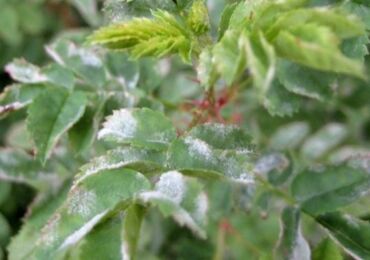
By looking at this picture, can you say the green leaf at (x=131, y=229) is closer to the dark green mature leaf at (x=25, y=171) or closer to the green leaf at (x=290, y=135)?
the dark green mature leaf at (x=25, y=171)

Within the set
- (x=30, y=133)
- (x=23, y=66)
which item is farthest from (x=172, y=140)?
(x=23, y=66)

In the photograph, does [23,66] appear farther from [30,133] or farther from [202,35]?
[202,35]

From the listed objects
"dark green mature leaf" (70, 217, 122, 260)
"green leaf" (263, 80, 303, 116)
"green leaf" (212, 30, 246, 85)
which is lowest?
"dark green mature leaf" (70, 217, 122, 260)

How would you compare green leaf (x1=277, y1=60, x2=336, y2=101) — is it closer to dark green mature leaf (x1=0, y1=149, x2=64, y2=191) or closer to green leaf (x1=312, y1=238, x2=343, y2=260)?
green leaf (x1=312, y1=238, x2=343, y2=260)

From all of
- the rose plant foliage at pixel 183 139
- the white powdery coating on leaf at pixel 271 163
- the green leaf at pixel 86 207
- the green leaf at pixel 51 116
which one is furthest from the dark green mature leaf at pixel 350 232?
the green leaf at pixel 51 116

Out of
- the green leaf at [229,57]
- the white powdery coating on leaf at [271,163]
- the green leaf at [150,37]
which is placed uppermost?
the green leaf at [229,57]

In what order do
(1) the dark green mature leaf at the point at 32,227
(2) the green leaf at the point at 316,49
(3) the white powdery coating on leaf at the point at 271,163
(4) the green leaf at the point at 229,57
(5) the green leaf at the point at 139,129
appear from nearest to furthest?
(2) the green leaf at the point at 316,49 < (4) the green leaf at the point at 229,57 < (5) the green leaf at the point at 139,129 < (1) the dark green mature leaf at the point at 32,227 < (3) the white powdery coating on leaf at the point at 271,163

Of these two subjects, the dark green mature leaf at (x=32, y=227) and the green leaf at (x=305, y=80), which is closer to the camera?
the green leaf at (x=305, y=80)

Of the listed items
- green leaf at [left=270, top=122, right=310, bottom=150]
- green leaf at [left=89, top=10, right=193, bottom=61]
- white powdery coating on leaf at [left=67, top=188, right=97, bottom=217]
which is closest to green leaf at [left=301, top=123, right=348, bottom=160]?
green leaf at [left=270, top=122, right=310, bottom=150]
